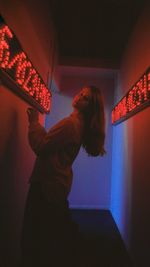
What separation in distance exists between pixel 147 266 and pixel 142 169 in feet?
2.15

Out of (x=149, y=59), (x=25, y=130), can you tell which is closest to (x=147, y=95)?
(x=149, y=59)

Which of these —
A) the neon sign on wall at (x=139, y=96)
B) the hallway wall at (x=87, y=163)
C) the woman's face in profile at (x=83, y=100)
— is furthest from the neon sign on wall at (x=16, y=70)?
the hallway wall at (x=87, y=163)

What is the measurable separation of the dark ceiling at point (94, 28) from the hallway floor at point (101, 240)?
2311 millimetres

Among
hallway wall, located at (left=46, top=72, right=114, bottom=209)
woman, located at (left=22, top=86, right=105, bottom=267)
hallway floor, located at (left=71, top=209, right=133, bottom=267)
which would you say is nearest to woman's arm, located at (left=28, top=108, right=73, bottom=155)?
woman, located at (left=22, top=86, right=105, bottom=267)

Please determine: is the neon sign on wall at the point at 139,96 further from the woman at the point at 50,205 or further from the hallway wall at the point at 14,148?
the hallway wall at the point at 14,148

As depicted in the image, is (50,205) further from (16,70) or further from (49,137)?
(16,70)

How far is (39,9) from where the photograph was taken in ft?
4.90

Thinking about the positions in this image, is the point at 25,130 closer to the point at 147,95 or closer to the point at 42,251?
the point at 42,251

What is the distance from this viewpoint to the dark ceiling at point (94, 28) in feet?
5.74

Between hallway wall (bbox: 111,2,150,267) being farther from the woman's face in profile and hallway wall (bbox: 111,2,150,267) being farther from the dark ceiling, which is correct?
the woman's face in profile

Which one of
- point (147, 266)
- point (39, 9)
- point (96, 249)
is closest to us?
point (147, 266)

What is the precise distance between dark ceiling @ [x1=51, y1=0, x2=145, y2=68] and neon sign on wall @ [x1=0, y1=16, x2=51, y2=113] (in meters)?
0.98

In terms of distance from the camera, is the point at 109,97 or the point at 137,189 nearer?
the point at 137,189

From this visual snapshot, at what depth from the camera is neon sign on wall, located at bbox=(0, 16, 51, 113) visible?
2.64 ft
